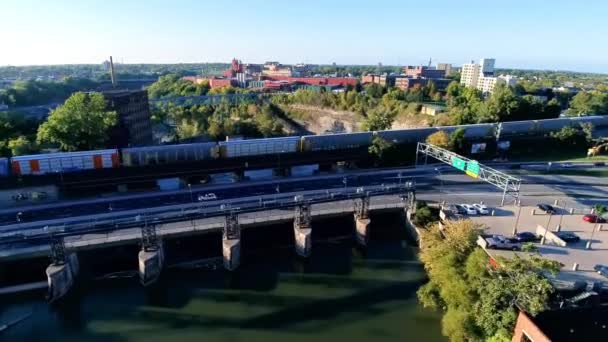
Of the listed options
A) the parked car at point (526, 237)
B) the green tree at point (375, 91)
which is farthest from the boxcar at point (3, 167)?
the green tree at point (375, 91)

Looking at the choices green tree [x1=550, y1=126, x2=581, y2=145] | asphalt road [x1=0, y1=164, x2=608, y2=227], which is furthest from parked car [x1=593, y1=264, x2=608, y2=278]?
green tree [x1=550, y1=126, x2=581, y2=145]

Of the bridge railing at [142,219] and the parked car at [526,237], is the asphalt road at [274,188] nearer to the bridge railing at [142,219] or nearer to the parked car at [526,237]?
the bridge railing at [142,219]

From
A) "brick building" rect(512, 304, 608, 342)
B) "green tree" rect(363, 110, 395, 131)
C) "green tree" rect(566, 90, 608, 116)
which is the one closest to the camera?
"brick building" rect(512, 304, 608, 342)

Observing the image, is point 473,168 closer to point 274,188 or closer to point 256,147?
point 274,188

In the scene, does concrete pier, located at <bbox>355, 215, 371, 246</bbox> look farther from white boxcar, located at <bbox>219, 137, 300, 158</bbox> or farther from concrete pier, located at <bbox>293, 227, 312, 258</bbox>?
white boxcar, located at <bbox>219, 137, 300, 158</bbox>

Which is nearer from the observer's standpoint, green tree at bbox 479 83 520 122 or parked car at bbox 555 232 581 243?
parked car at bbox 555 232 581 243

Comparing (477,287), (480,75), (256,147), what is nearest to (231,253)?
(477,287)

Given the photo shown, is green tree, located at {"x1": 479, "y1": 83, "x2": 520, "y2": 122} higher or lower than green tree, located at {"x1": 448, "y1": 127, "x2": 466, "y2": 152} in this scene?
higher

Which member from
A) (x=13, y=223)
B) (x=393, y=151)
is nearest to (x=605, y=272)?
(x=393, y=151)
